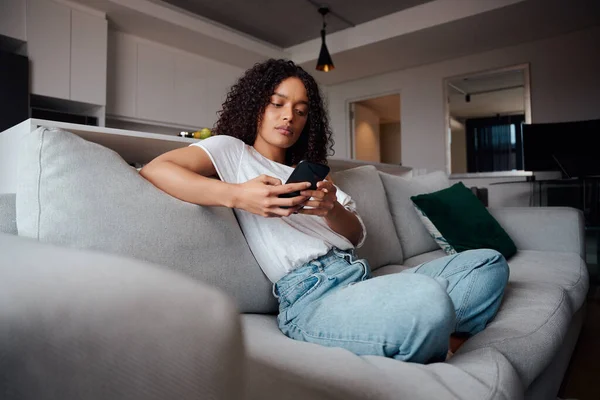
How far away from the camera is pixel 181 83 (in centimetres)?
518

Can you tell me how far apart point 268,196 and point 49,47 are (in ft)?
13.3

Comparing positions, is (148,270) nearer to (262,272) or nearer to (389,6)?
(262,272)

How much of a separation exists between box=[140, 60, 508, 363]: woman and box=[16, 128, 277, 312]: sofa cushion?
7cm

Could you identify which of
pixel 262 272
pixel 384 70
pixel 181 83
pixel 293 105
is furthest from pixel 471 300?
pixel 384 70

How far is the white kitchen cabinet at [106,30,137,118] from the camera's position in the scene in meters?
4.53

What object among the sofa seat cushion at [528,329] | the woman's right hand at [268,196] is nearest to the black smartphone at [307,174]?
the woman's right hand at [268,196]

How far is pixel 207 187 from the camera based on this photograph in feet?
2.97

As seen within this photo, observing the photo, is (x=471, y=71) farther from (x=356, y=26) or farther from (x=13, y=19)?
(x=13, y=19)

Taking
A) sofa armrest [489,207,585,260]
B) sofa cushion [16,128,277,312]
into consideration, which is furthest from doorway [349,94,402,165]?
sofa cushion [16,128,277,312]

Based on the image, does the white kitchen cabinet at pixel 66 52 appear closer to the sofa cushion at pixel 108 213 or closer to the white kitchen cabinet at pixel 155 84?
the white kitchen cabinet at pixel 155 84

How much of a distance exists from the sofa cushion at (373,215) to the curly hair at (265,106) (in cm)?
34

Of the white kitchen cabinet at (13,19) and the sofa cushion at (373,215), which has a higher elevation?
the white kitchen cabinet at (13,19)

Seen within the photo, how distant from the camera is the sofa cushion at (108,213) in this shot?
0.77 m

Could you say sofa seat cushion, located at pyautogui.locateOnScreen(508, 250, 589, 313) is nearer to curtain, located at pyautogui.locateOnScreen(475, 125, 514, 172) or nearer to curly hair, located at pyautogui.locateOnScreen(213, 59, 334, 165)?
curly hair, located at pyautogui.locateOnScreen(213, 59, 334, 165)
